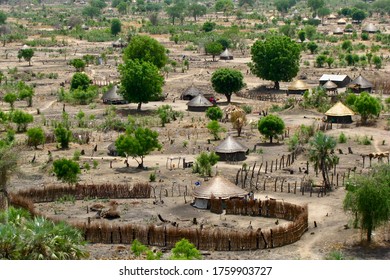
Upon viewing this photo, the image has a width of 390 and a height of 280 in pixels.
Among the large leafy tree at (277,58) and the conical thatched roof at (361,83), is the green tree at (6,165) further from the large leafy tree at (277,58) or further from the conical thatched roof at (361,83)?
the conical thatched roof at (361,83)

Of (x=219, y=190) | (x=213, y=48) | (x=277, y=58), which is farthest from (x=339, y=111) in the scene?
(x=213, y=48)

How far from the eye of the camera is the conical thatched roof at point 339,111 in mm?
60969

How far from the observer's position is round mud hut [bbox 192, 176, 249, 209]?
39.2m

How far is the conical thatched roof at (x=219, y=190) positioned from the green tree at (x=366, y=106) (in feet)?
73.8

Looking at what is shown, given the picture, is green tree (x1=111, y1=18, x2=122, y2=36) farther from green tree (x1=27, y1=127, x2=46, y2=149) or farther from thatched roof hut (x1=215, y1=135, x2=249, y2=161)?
thatched roof hut (x1=215, y1=135, x2=249, y2=161)

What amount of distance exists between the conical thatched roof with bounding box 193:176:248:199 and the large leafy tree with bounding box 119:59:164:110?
26980 millimetres

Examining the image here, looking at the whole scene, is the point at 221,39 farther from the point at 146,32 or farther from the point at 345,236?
the point at 345,236

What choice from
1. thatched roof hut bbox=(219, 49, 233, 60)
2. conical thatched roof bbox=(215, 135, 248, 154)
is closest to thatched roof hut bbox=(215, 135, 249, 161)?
conical thatched roof bbox=(215, 135, 248, 154)

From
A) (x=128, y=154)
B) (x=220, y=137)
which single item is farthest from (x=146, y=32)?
(x=128, y=154)

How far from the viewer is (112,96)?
71938 mm

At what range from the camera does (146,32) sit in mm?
134875

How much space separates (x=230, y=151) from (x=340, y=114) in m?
14.4

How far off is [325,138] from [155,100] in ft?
107

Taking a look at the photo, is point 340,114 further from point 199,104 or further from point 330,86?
point 330,86
